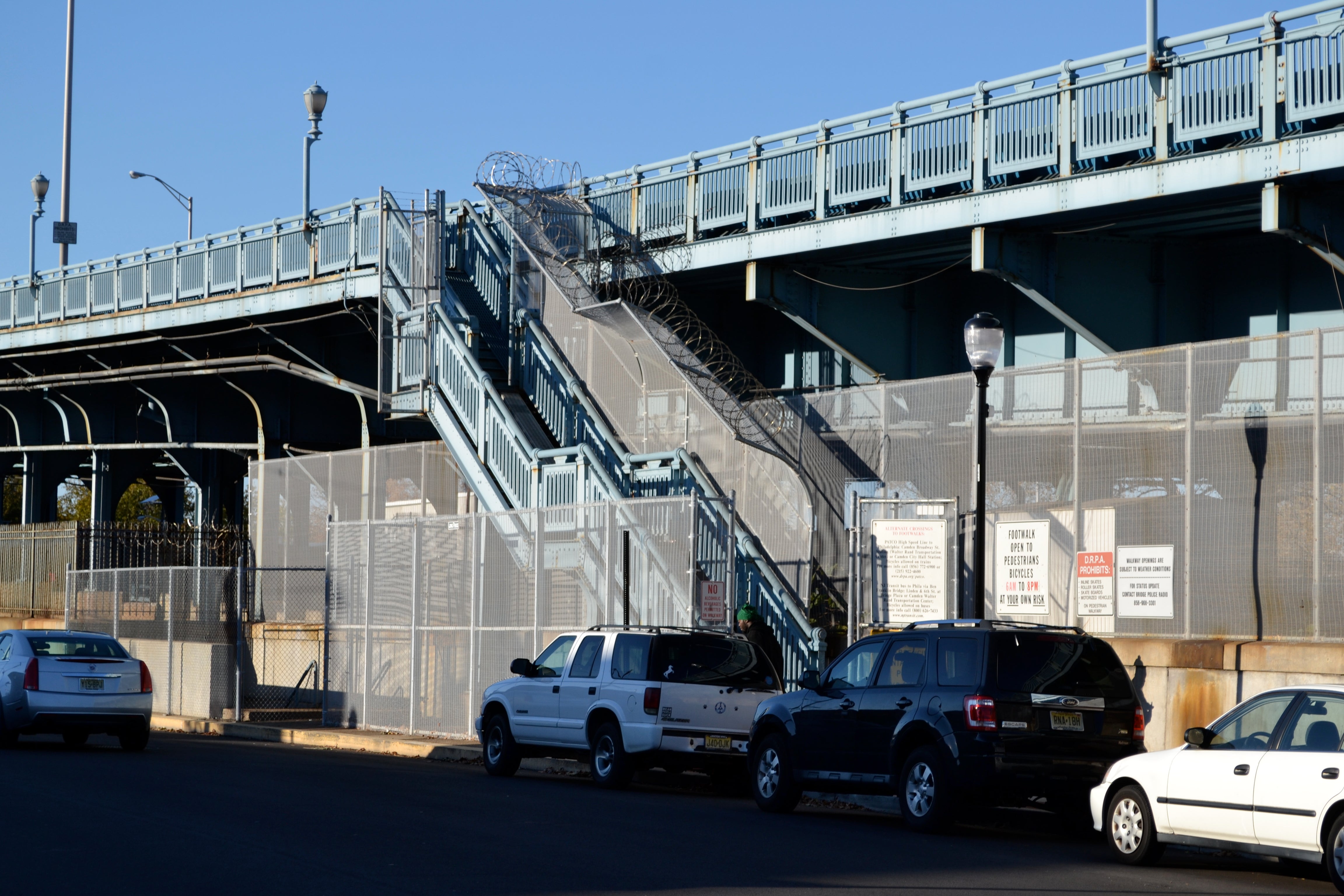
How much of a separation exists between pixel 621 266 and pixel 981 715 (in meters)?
15.4

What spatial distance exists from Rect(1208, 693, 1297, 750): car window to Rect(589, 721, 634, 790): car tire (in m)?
6.46

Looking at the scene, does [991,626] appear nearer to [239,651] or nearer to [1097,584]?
[1097,584]

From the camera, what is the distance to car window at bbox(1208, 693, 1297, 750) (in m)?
10.7

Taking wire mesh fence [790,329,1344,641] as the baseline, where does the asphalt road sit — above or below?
below

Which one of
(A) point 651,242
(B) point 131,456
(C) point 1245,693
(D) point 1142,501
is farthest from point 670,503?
(B) point 131,456

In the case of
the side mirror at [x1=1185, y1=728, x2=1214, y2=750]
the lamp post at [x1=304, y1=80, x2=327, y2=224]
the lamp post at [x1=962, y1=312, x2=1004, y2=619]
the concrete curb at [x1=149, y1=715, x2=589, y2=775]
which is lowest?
the concrete curb at [x1=149, y1=715, x2=589, y2=775]

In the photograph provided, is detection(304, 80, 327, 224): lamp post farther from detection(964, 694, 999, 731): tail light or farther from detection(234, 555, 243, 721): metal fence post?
detection(964, 694, 999, 731): tail light

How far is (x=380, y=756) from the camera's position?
21.2 m

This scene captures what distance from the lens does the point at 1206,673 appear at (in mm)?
15555

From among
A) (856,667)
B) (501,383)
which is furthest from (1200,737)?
(501,383)

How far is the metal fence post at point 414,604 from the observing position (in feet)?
Answer: 76.4

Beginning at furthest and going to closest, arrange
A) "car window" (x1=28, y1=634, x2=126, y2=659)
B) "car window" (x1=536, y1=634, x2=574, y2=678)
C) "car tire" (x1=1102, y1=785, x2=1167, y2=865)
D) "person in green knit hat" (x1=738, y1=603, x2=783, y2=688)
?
1. "car window" (x1=28, y1=634, x2=126, y2=659)
2. "person in green knit hat" (x1=738, y1=603, x2=783, y2=688)
3. "car window" (x1=536, y1=634, x2=574, y2=678)
4. "car tire" (x1=1102, y1=785, x2=1167, y2=865)

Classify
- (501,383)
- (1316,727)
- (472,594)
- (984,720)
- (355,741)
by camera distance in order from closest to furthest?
(1316,727)
(984,720)
(472,594)
(355,741)
(501,383)

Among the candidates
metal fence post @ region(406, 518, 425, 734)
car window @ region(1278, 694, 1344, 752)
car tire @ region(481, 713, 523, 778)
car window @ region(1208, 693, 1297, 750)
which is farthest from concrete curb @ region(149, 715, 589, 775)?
car window @ region(1278, 694, 1344, 752)
